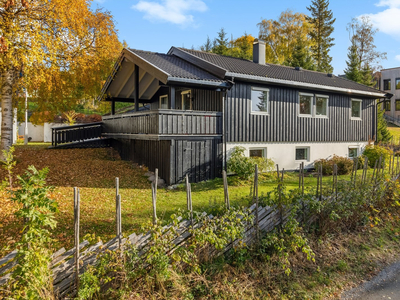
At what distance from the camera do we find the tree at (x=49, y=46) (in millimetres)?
8911

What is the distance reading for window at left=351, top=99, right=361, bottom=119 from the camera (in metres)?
17.0

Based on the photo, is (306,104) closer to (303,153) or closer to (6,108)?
(303,153)

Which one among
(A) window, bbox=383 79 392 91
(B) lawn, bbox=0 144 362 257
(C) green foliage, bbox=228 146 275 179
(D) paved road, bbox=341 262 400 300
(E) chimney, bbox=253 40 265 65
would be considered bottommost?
(D) paved road, bbox=341 262 400 300

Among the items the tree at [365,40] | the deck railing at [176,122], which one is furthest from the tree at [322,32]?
the deck railing at [176,122]

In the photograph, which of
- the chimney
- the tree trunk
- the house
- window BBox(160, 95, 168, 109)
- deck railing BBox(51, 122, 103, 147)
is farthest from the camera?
window BBox(160, 95, 168, 109)

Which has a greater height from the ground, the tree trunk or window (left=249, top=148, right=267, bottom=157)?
the tree trunk

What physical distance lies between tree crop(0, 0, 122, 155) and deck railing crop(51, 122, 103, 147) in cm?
347

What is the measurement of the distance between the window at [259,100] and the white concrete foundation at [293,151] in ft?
5.30

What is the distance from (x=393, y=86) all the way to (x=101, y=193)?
4407cm

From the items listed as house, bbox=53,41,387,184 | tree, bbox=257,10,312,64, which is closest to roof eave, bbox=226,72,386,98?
house, bbox=53,41,387,184

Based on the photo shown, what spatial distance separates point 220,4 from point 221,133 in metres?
5.31

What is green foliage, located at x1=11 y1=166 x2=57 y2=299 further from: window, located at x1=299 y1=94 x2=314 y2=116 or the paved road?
window, located at x1=299 y1=94 x2=314 y2=116

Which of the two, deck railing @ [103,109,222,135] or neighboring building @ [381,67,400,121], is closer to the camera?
deck railing @ [103,109,222,135]

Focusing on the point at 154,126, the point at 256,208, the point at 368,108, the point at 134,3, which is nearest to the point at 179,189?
the point at 154,126
